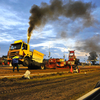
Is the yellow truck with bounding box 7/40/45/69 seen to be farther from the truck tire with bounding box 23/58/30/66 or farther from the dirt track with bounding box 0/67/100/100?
the dirt track with bounding box 0/67/100/100

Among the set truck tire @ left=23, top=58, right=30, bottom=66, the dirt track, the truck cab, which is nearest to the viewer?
the dirt track

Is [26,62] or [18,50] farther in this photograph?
[26,62]

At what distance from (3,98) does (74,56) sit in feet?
71.6

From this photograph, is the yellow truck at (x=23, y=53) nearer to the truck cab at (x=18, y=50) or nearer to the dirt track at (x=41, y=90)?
the truck cab at (x=18, y=50)

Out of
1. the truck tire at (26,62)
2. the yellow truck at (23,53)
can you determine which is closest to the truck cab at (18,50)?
the yellow truck at (23,53)

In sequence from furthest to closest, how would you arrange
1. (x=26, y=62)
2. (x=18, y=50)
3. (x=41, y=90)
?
(x=26, y=62), (x=18, y=50), (x=41, y=90)

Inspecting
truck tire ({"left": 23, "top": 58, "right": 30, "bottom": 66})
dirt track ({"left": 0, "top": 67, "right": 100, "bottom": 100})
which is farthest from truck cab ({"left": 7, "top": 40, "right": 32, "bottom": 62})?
dirt track ({"left": 0, "top": 67, "right": 100, "bottom": 100})

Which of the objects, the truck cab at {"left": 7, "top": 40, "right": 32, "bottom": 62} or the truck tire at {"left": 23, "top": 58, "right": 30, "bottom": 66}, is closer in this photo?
the truck cab at {"left": 7, "top": 40, "right": 32, "bottom": 62}

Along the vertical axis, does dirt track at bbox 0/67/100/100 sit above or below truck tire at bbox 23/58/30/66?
below

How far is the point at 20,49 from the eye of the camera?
1558cm

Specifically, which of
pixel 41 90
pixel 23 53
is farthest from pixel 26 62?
pixel 41 90

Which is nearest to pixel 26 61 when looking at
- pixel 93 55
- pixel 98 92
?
pixel 98 92

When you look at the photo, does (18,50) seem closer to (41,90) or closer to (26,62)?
(26,62)

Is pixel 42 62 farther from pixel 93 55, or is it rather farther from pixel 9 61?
pixel 93 55
